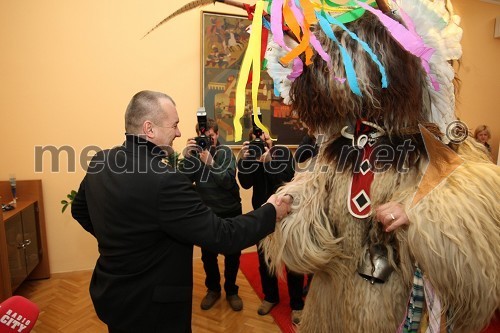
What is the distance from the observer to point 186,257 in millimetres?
1371

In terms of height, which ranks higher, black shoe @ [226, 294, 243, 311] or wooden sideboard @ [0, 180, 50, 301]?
wooden sideboard @ [0, 180, 50, 301]

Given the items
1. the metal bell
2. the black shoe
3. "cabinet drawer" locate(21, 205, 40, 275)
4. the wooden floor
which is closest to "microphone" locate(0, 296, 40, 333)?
the metal bell

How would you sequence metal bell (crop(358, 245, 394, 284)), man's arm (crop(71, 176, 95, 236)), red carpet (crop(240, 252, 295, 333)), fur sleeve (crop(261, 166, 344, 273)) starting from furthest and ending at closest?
1. red carpet (crop(240, 252, 295, 333))
2. man's arm (crop(71, 176, 95, 236))
3. fur sleeve (crop(261, 166, 344, 273))
4. metal bell (crop(358, 245, 394, 284))

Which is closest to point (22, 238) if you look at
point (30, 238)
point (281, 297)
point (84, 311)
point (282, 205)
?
point (30, 238)

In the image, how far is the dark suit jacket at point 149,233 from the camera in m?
1.20

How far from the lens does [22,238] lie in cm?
273

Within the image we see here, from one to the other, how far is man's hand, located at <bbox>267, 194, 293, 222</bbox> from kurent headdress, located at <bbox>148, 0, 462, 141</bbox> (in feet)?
1.23

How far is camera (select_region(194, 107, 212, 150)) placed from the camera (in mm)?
2138

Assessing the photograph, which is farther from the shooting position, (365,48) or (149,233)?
(149,233)

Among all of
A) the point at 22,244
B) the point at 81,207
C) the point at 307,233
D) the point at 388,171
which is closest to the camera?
the point at 388,171

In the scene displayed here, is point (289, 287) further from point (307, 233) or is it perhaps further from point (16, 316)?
point (16, 316)

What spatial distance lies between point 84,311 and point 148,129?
2053mm

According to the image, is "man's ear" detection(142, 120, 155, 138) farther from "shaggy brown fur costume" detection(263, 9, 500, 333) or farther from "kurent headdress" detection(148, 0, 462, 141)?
"shaggy brown fur costume" detection(263, 9, 500, 333)

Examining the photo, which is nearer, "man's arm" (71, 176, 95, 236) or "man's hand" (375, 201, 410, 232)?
"man's hand" (375, 201, 410, 232)
